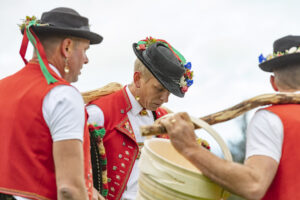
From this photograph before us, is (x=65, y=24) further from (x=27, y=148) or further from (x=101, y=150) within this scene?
(x=101, y=150)

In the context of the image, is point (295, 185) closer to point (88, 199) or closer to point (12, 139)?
point (88, 199)

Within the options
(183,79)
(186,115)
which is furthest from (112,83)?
(186,115)

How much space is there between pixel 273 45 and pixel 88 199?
5.40 feet

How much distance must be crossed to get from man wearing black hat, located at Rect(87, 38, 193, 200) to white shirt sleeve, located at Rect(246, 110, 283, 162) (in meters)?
1.86

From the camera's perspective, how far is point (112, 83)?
16.2ft

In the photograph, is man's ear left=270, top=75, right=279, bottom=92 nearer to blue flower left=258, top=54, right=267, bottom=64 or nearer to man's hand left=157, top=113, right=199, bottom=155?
blue flower left=258, top=54, right=267, bottom=64

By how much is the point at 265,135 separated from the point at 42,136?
1241 mm

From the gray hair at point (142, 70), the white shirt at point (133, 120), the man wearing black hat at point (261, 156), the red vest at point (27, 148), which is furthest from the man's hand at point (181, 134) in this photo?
the gray hair at point (142, 70)

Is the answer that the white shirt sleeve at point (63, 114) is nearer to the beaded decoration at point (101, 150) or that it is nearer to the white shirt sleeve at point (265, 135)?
the white shirt sleeve at point (265, 135)

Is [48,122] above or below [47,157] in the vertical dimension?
above

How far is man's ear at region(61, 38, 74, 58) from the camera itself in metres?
3.11

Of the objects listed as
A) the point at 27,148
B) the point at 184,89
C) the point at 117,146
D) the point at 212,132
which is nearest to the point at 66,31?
the point at 27,148

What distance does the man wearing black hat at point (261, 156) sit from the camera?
2434 mm

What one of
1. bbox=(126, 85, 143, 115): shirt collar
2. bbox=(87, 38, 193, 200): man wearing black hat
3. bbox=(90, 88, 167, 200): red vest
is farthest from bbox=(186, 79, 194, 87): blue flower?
bbox=(90, 88, 167, 200): red vest
